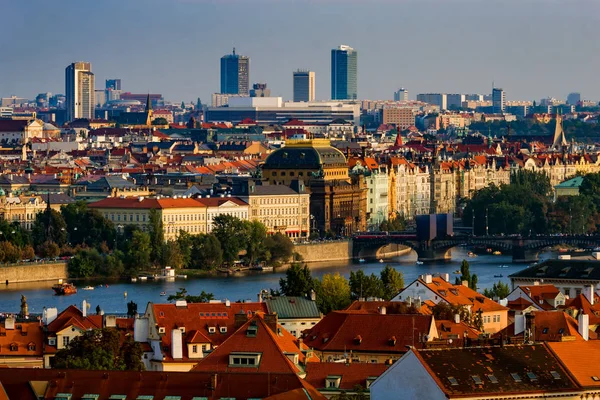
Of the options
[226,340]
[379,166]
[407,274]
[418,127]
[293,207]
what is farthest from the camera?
[418,127]

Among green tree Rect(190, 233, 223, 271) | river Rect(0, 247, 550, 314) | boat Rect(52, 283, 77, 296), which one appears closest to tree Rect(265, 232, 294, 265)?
river Rect(0, 247, 550, 314)

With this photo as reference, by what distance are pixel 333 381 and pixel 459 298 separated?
36.5ft

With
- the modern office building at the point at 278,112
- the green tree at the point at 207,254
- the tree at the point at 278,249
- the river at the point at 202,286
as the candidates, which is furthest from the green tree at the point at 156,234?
the modern office building at the point at 278,112

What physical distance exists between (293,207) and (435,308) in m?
48.1

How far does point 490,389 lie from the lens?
25516mm

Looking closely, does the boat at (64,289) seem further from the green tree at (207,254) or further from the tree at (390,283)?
the tree at (390,283)

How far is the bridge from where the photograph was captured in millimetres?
75938

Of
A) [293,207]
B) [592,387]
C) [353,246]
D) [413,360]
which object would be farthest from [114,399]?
[293,207]

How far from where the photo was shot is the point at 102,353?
30297mm

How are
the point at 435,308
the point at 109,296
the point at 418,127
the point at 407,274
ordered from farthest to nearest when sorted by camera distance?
the point at 418,127 → the point at 407,274 → the point at 109,296 → the point at 435,308

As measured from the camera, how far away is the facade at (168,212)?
76875 millimetres

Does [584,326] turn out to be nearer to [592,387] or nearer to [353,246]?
[592,387]

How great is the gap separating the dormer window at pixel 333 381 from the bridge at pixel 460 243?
46.3m

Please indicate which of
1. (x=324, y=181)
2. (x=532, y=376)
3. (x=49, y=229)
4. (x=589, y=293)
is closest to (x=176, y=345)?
(x=532, y=376)
